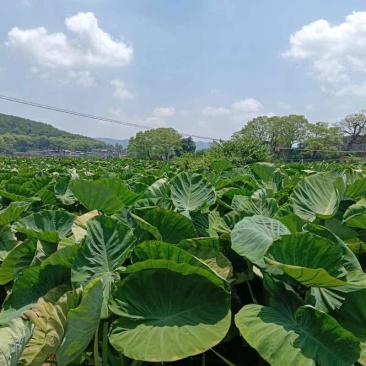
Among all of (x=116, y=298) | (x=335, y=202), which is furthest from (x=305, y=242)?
(x=335, y=202)

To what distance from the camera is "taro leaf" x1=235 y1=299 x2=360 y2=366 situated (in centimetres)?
66

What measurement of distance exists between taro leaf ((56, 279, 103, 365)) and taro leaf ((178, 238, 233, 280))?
0.30m

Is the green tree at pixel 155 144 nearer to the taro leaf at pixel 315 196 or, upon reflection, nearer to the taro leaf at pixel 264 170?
the taro leaf at pixel 264 170

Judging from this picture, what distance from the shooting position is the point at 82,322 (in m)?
0.71

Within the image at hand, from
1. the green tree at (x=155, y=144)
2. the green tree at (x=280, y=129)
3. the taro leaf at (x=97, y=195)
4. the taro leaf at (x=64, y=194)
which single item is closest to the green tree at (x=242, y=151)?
the taro leaf at (x=64, y=194)

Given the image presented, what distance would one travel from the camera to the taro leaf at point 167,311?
72cm

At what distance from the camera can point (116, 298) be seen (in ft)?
2.67

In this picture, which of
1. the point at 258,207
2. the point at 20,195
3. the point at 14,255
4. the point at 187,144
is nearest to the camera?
the point at 14,255

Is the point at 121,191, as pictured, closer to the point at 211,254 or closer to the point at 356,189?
the point at 211,254

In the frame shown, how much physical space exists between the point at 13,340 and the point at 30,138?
120 meters

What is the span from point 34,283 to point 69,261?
114 mm

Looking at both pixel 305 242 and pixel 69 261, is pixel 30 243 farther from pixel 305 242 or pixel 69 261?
pixel 305 242

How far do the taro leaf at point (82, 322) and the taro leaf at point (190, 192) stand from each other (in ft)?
2.38

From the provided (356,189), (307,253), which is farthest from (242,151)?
(307,253)
